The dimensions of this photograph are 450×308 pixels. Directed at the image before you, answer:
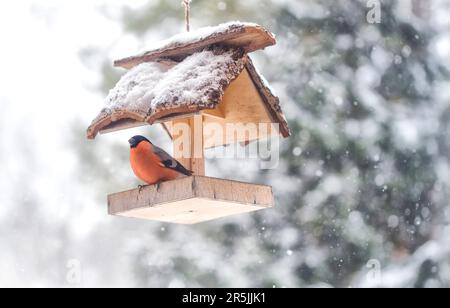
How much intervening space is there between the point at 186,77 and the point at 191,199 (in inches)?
18.0

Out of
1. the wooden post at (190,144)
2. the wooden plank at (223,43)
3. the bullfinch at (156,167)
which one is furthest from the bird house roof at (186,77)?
the wooden post at (190,144)

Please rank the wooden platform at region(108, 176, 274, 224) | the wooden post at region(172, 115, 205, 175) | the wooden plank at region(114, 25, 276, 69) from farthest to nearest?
the wooden post at region(172, 115, 205, 175)
the wooden plank at region(114, 25, 276, 69)
the wooden platform at region(108, 176, 274, 224)

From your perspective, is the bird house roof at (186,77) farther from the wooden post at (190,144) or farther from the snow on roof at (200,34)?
the wooden post at (190,144)

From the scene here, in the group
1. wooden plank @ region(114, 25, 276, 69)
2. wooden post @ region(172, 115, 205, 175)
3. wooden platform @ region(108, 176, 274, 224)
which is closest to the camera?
wooden platform @ region(108, 176, 274, 224)

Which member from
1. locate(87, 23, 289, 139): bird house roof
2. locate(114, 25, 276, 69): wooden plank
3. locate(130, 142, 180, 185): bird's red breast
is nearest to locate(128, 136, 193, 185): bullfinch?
locate(130, 142, 180, 185): bird's red breast

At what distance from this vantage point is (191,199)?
277cm

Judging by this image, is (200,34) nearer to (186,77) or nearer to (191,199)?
(186,77)

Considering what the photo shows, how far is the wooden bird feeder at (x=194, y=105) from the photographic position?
2818 millimetres

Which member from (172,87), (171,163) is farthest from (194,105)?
(171,163)

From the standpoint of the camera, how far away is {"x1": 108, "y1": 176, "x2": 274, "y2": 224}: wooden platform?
2.79 metres

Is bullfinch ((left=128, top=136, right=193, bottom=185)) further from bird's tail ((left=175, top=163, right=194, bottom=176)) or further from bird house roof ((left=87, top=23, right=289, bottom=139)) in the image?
bird house roof ((left=87, top=23, right=289, bottom=139))
